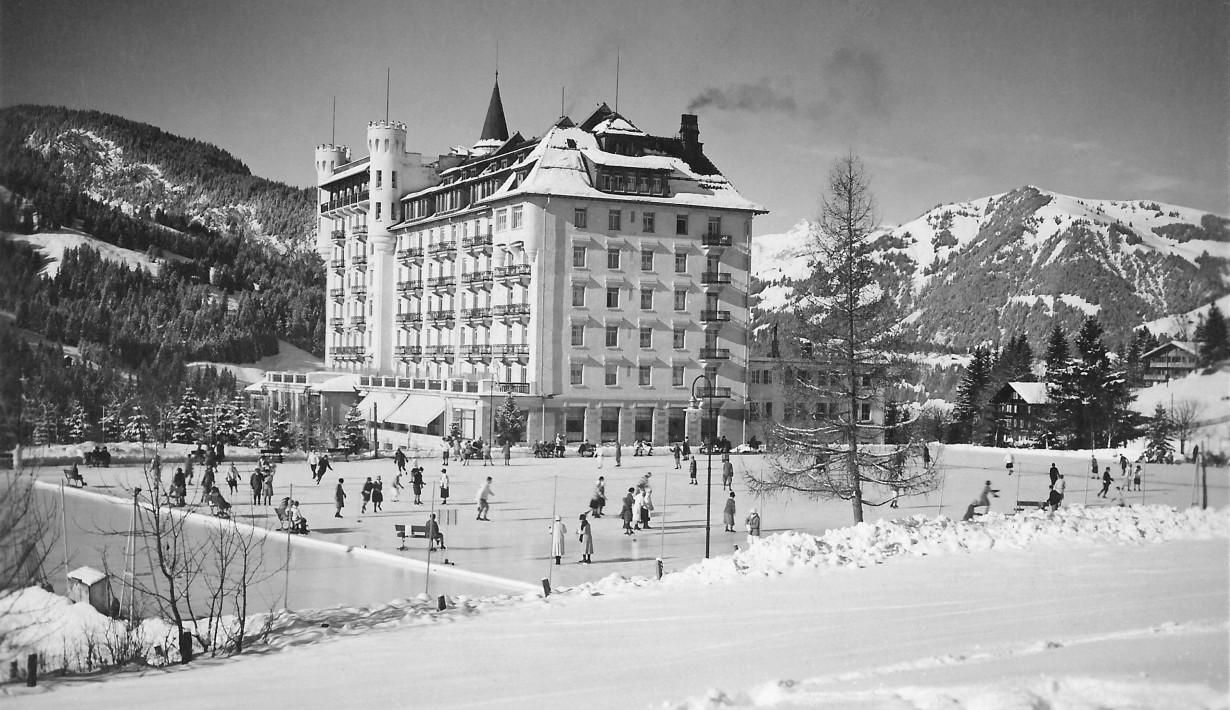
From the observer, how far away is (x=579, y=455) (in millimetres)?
51438

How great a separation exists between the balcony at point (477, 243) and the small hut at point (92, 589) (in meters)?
47.9

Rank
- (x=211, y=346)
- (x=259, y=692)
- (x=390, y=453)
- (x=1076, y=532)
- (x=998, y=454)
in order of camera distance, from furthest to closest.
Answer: (x=211, y=346), (x=390, y=453), (x=998, y=454), (x=1076, y=532), (x=259, y=692)

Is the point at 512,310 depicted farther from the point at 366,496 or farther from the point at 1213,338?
the point at 1213,338

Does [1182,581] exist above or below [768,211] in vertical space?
below

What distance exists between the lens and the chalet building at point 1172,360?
1631cm

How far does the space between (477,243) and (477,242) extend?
2.5 inches

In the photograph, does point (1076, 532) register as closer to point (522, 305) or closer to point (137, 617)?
point (137, 617)

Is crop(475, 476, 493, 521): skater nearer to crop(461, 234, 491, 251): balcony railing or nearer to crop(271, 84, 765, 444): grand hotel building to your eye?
crop(271, 84, 765, 444): grand hotel building

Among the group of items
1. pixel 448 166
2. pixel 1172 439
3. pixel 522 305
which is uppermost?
pixel 448 166

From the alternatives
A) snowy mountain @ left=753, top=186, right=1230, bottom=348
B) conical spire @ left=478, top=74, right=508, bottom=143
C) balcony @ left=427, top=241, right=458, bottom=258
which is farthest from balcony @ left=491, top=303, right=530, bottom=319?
conical spire @ left=478, top=74, right=508, bottom=143

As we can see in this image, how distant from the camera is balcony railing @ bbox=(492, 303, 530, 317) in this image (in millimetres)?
59938

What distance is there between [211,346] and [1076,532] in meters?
111

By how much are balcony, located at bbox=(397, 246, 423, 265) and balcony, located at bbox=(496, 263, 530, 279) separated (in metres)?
13.6

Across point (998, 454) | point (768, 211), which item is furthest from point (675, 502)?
point (768, 211)
